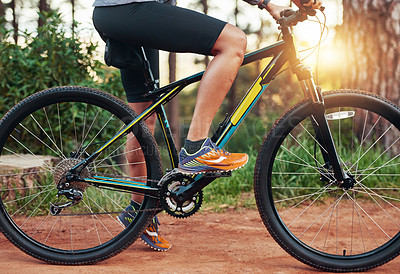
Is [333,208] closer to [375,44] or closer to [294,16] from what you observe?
[294,16]

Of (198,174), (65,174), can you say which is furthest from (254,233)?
(65,174)

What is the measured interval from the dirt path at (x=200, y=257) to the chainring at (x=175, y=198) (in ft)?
1.10

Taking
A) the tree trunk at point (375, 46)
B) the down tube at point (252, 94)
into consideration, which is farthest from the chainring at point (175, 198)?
the tree trunk at point (375, 46)

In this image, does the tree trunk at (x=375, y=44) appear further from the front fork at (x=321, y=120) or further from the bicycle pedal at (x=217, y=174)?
the bicycle pedal at (x=217, y=174)

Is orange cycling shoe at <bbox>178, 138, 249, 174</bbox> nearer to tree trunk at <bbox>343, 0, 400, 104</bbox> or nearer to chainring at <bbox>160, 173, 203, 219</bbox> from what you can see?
chainring at <bbox>160, 173, 203, 219</bbox>

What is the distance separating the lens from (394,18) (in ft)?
15.4

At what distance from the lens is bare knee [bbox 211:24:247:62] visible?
240 cm

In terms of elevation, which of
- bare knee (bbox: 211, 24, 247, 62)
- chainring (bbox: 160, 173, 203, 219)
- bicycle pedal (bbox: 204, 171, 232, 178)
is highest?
bare knee (bbox: 211, 24, 247, 62)

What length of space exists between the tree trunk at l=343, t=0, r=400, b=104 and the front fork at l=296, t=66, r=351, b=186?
2544 millimetres

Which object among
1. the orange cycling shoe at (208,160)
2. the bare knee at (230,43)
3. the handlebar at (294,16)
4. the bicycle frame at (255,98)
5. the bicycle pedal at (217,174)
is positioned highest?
the handlebar at (294,16)

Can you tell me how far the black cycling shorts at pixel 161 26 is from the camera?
2373mm

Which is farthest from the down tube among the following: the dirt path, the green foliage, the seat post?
the green foliage

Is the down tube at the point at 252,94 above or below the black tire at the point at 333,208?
above

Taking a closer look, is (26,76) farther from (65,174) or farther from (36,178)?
(65,174)
